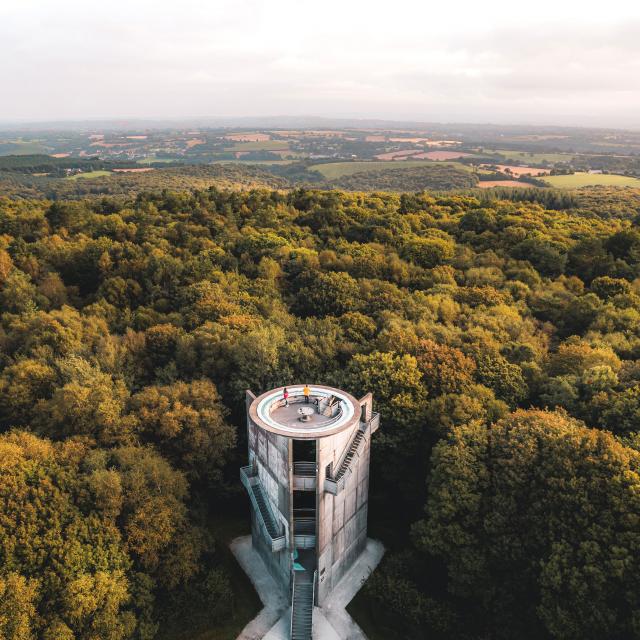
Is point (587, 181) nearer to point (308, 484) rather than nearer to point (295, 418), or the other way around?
point (295, 418)

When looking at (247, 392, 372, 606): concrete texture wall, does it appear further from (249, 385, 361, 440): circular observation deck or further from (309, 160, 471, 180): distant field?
(309, 160, 471, 180): distant field

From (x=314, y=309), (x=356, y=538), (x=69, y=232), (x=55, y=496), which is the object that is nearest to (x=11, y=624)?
(x=55, y=496)

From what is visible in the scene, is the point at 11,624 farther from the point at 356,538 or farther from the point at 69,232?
the point at 69,232

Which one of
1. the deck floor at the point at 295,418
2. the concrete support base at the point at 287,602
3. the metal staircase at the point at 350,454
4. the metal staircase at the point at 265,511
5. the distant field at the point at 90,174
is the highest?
the distant field at the point at 90,174

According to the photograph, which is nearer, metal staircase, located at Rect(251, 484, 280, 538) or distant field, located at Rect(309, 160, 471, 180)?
metal staircase, located at Rect(251, 484, 280, 538)

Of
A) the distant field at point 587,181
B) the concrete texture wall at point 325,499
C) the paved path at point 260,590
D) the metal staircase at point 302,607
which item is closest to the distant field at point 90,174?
the distant field at point 587,181

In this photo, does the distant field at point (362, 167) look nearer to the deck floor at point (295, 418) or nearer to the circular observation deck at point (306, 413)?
the circular observation deck at point (306, 413)

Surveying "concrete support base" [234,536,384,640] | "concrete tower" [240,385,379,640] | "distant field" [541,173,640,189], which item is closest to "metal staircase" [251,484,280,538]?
"concrete tower" [240,385,379,640]
